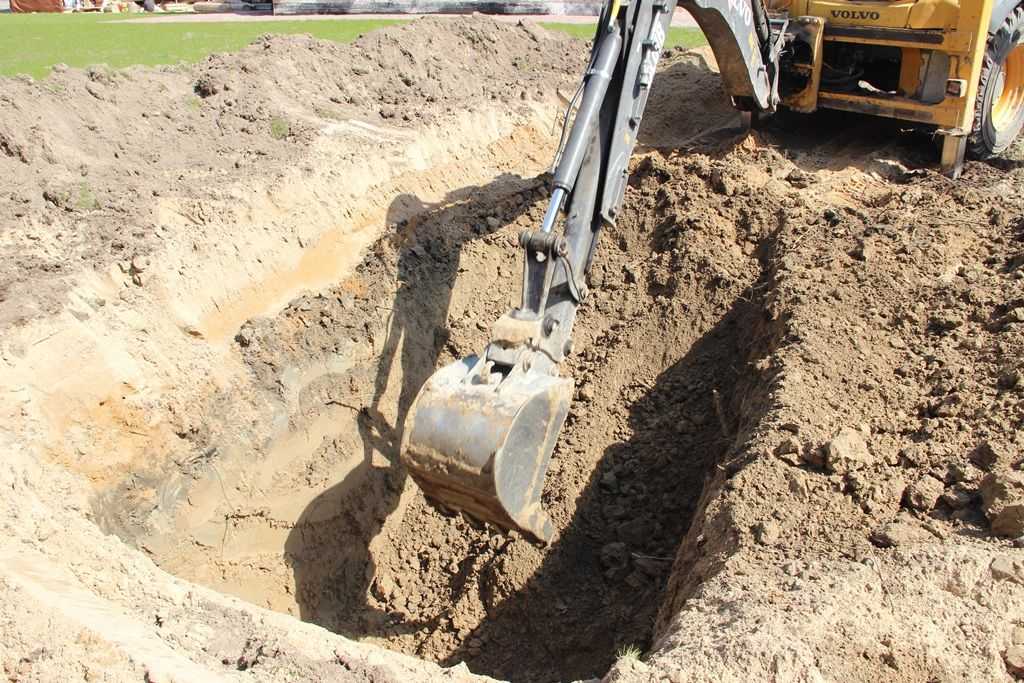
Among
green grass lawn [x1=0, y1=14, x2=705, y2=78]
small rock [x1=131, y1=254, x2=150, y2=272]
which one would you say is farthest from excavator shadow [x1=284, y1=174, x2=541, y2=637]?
green grass lawn [x1=0, y1=14, x2=705, y2=78]

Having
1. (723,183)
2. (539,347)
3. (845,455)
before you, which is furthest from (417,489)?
(723,183)

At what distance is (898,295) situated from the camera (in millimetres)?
6047

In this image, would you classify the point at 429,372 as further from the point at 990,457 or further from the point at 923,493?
the point at 990,457

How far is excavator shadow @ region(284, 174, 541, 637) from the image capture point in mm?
6457

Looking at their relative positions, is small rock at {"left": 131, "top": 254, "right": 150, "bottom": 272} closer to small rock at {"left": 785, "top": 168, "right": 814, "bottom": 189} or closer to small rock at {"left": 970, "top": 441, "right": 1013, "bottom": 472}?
small rock at {"left": 970, "top": 441, "right": 1013, "bottom": 472}

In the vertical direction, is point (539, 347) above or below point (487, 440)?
above

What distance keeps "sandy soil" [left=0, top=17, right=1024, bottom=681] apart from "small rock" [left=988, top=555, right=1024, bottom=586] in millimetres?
17

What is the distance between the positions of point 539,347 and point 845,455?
1687 mm

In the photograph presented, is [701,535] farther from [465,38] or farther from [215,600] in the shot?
[465,38]

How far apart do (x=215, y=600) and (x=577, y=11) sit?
53.9 ft

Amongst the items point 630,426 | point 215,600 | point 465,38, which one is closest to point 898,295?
point 630,426

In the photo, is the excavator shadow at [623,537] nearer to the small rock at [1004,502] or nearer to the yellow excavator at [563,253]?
the yellow excavator at [563,253]

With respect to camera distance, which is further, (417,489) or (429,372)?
(429,372)

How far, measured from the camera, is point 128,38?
491 inches
